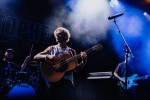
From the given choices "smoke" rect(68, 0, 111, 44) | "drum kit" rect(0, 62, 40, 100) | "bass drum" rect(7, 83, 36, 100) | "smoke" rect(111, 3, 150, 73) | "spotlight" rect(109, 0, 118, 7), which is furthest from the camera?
"smoke" rect(111, 3, 150, 73)

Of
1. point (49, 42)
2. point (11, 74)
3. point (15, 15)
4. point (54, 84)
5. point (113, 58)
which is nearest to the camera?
point (54, 84)

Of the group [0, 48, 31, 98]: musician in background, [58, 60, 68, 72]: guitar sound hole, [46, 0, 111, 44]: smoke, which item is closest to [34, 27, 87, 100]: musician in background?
[58, 60, 68, 72]: guitar sound hole

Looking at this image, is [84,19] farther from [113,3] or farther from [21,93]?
[21,93]

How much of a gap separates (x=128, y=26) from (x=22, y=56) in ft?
13.5

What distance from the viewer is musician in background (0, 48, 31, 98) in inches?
245

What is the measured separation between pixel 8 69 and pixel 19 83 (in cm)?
47

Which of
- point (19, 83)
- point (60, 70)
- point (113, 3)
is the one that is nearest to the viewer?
point (60, 70)

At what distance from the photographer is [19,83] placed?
20.5 ft

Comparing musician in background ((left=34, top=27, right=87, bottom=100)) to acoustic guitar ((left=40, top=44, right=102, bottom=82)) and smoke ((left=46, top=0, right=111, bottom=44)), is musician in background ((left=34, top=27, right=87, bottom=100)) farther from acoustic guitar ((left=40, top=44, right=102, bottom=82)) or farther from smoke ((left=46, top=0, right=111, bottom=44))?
smoke ((left=46, top=0, right=111, bottom=44))

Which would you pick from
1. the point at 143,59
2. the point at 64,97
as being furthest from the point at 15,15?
the point at 143,59

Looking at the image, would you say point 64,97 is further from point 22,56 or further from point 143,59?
point 143,59

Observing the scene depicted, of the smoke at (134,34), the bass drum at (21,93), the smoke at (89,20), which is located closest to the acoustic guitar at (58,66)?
the bass drum at (21,93)

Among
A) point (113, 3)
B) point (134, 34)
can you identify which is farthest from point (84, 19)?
point (134, 34)

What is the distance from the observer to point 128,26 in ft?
29.5
